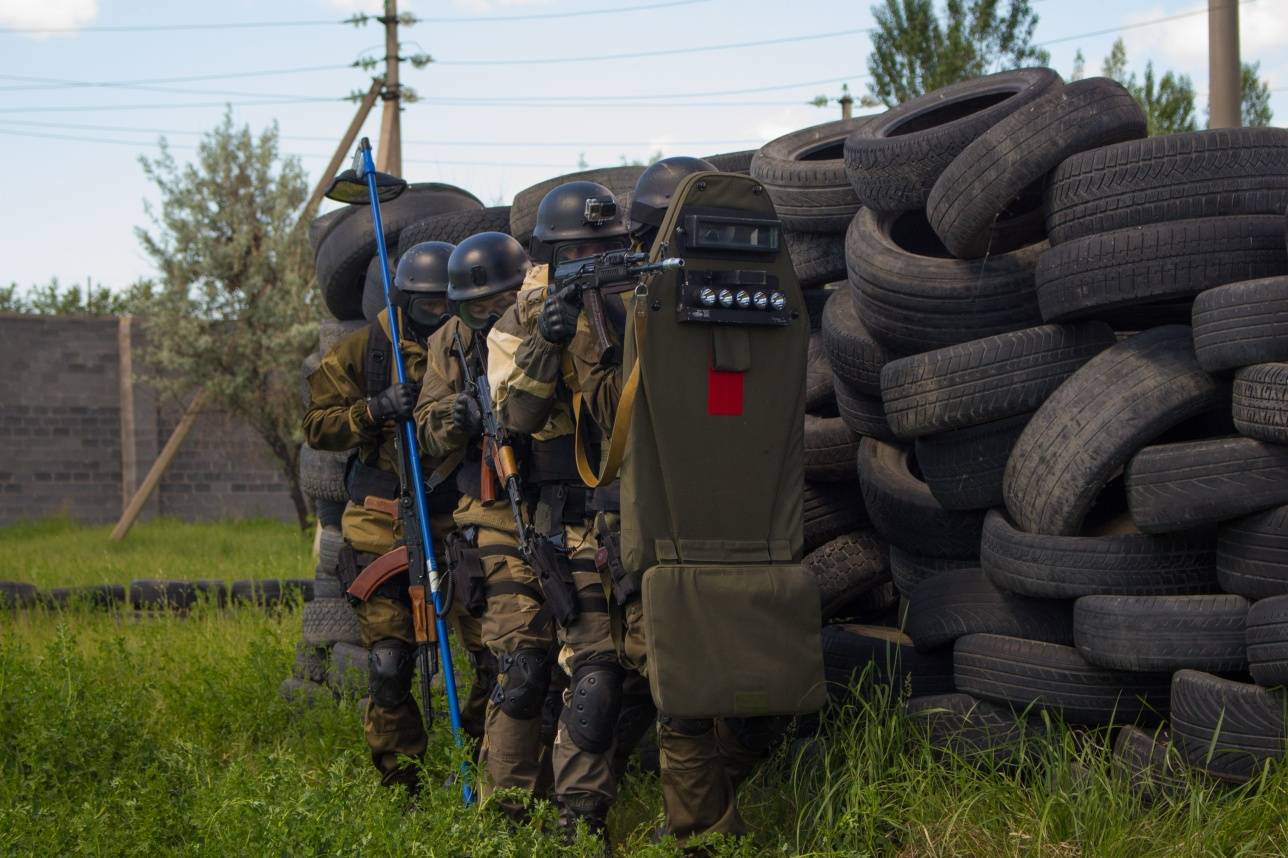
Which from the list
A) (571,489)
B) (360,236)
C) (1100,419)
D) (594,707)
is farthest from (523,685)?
(360,236)

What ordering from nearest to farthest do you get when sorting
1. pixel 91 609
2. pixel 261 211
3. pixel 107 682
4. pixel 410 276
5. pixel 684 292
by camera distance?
pixel 684 292
pixel 410 276
pixel 107 682
pixel 91 609
pixel 261 211

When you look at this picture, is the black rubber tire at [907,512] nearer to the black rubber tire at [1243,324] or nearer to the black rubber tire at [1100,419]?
the black rubber tire at [1100,419]

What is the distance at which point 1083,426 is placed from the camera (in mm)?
4523

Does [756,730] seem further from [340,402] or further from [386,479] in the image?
[340,402]

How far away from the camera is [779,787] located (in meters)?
5.11

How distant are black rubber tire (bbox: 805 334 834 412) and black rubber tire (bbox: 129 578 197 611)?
6.24m

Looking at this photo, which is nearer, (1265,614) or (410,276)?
(1265,614)

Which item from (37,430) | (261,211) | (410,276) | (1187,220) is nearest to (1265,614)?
(1187,220)

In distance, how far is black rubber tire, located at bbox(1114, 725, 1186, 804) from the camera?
14.0 ft

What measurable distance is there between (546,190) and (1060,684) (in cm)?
325

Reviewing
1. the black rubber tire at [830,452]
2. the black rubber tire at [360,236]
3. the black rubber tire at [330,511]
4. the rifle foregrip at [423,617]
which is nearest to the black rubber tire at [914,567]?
the black rubber tire at [830,452]

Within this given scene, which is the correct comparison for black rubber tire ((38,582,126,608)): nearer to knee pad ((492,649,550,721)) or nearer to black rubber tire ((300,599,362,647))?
black rubber tire ((300,599,362,647))

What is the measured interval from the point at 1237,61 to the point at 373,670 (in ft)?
21.6

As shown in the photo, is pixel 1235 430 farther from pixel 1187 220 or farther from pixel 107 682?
pixel 107 682
